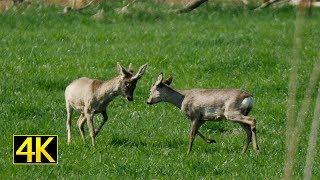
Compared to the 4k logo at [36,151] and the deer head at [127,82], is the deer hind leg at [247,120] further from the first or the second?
the 4k logo at [36,151]

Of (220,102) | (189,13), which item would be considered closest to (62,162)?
(220,102)

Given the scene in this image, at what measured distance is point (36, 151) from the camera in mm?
8945

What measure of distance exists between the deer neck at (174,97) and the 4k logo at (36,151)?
2074mm

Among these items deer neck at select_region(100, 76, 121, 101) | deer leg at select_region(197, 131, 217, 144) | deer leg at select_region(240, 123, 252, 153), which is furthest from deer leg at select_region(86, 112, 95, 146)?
deer leg at select_region(240, 123, 252, 153)

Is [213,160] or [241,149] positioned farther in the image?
[241,149]

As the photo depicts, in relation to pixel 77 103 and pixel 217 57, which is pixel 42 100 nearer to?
pixel 77 103

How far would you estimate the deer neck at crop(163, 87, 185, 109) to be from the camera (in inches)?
462

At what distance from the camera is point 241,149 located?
1111 centimetres

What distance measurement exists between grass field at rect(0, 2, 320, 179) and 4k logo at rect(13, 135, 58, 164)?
11cm

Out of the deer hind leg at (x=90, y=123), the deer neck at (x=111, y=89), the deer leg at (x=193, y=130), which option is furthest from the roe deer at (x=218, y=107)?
the deer hind leg at (x=90, y=123)

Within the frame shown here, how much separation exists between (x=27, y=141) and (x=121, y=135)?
1.74m

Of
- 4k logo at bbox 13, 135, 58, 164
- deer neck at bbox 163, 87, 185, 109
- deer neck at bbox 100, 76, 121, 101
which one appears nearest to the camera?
4k logo at bbox 13, 135, 58, 164

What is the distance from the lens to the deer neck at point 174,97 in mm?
11729

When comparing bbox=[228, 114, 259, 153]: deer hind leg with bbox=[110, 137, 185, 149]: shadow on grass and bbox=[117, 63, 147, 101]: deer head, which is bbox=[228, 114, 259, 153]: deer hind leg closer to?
bbox=[110, 137, 185, 149]: shadow on grass
